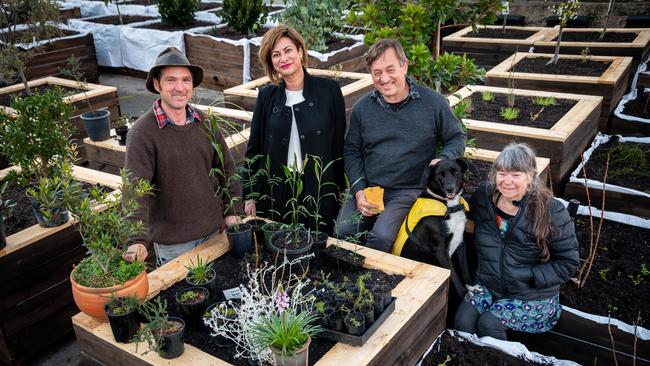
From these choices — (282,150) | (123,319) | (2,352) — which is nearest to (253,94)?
(282,150)

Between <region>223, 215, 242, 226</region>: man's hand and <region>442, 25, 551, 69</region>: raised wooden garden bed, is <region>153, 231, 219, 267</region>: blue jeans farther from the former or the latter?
<region>442, 25, 551, 69</region>: raised wooden garden bed

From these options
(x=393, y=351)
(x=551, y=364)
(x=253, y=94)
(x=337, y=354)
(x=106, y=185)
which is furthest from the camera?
(x=253, y=94)

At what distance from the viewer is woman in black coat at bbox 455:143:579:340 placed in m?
2.80

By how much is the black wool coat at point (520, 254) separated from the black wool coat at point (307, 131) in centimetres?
90

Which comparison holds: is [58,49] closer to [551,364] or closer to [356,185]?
[356,185]

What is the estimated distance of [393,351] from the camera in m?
2.20

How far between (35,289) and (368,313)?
235cm

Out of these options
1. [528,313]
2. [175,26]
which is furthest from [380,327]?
[175,26]

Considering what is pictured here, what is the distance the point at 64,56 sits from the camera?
30.6 feet

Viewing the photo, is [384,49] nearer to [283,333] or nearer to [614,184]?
[283,333]

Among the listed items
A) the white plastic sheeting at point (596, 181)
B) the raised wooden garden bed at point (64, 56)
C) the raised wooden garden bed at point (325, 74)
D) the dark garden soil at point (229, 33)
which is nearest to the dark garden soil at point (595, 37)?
the white plastic sheeting at point (596, 181)

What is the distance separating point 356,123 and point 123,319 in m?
1.79

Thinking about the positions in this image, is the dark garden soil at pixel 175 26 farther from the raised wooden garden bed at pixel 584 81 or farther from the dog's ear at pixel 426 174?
the dog's ear at pixel 426 174

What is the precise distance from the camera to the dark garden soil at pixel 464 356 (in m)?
2.54
